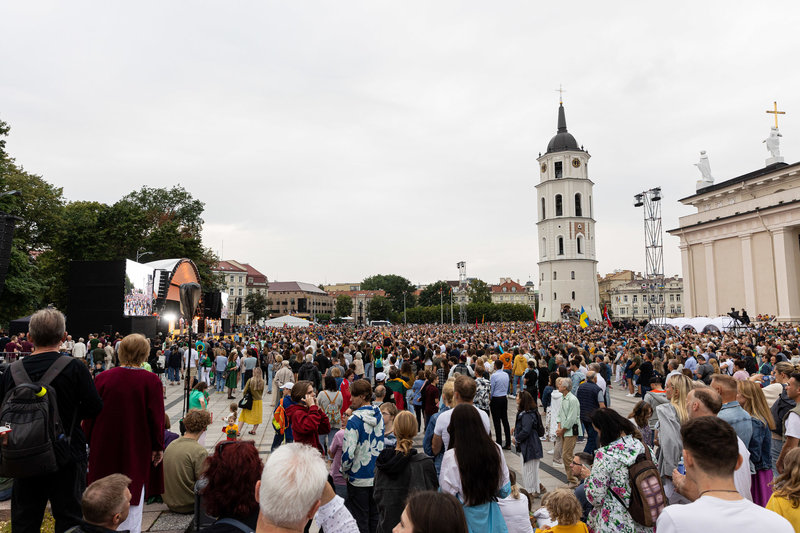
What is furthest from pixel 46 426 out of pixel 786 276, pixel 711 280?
pixel 711 280

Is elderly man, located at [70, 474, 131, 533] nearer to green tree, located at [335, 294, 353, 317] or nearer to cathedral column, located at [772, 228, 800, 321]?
cathedral column, located at [772, 228, 800, 321]

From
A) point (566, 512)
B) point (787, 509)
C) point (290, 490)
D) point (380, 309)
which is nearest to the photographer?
point (290, 490)

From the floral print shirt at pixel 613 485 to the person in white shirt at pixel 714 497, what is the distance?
3.69ft

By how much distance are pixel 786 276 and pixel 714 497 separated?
1842 inches

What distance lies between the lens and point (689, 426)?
2.38 meters

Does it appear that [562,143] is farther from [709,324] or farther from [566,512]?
[566,512]

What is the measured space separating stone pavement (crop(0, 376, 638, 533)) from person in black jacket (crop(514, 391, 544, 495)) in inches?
12.4

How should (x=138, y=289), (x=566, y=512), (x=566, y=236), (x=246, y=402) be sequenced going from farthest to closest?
(x=566, y=236)
(x=138, y=289)
(x=246, y=402)
(x=566, y=512)

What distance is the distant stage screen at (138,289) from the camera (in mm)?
24438

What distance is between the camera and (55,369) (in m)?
3.24

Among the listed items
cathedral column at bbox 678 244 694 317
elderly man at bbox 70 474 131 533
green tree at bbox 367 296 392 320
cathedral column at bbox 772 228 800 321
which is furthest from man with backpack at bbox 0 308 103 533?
green tree at bbox 367 296 392 320

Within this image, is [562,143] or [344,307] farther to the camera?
[344,307]

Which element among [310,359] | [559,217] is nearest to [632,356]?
[310,359]

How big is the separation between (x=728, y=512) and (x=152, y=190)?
5813cm
